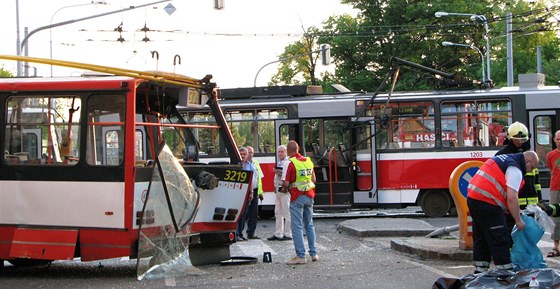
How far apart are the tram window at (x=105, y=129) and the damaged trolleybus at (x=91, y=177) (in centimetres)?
1

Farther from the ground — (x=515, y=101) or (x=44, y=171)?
(x=515, y=101)

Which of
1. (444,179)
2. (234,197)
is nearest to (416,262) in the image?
(234,197)

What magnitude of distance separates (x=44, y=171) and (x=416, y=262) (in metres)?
5.09

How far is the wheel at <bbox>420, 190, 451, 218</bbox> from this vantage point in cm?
2112

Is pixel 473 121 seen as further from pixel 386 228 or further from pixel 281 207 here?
pixel 281 207

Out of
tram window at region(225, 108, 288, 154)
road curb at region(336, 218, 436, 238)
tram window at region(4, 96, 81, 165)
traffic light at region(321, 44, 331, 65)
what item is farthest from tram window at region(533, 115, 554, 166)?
traffic light at region(321, 44, 331, 65)

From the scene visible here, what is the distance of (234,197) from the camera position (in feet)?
40.3

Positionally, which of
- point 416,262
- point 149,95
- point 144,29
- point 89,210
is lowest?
point 416,262

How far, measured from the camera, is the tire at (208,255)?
12.3m

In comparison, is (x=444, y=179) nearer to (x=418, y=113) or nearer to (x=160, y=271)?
(x=418, y=113)

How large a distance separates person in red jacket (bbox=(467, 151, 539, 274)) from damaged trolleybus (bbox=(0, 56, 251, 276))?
12.6 feet

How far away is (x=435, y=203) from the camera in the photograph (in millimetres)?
21312

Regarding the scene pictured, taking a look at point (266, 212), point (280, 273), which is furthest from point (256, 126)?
point (280, 273)

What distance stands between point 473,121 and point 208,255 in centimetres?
1057
